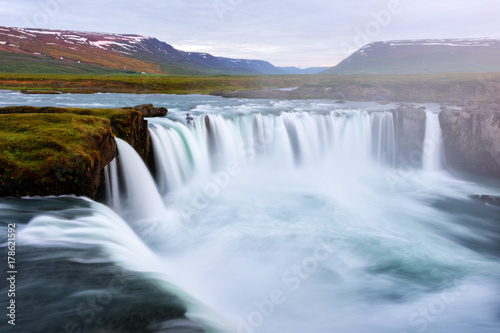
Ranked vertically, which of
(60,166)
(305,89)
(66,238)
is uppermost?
(305,89)

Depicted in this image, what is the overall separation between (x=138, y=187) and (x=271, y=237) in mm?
5759

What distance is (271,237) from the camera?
12875 mm

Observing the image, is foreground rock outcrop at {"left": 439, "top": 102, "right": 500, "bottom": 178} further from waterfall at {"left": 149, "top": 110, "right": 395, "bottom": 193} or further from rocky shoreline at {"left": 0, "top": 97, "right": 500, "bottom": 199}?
waterfall at {"left": 149, "top": 110, "right": 395, "bottom": 193}

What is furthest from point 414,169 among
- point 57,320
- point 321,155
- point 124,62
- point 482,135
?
point 124,62

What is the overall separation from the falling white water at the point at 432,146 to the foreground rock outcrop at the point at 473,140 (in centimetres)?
45

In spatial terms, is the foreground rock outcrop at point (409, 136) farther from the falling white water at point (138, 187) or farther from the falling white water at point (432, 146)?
the falling white water at point (138, 187)

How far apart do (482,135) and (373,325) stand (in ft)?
64.2

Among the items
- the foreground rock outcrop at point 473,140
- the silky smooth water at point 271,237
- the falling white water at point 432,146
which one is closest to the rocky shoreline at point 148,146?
the foreground rock outcrop at point 473,140

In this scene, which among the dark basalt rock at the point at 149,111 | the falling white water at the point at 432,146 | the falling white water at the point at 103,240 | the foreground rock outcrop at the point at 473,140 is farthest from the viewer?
the falling white water at the point at 432,146

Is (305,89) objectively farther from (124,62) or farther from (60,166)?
(124,62)

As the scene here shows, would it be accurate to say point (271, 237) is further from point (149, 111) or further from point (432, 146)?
point (432, 146)

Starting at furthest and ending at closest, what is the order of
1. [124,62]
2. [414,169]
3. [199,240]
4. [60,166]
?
[124,62], [414,169], [199,240], [60,166]

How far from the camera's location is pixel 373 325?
7789 millimetres

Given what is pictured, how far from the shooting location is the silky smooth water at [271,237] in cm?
729
